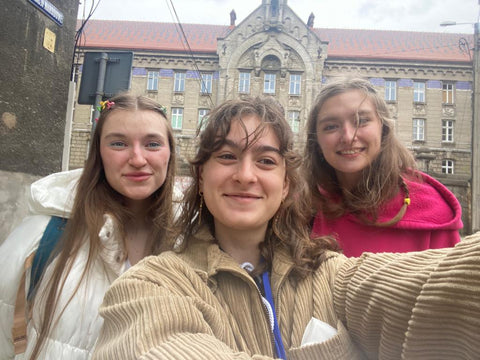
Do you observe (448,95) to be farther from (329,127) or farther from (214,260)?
(214,260)

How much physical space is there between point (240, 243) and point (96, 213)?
88 cm

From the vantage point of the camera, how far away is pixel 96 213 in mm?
1854

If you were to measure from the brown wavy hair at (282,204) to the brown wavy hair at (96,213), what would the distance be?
0.71 feet

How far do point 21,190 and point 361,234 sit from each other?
14.6 ft

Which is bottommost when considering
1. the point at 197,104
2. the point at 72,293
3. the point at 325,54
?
the point at 72,293

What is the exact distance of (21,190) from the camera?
462cm

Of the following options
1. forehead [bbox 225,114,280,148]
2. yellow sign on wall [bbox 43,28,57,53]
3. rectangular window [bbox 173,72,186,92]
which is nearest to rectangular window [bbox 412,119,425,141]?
rectangular window [bbox 173,72,186,92]

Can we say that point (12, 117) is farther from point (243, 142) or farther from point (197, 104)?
point (197, 104)

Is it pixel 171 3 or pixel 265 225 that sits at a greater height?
pixel 171 3

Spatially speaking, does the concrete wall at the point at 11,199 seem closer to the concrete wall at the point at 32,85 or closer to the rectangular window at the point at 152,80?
the concrete wall at the point at 32,85

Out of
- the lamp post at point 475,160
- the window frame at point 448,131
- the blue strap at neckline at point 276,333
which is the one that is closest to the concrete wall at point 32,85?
the blue strap at neckline at point 276,333

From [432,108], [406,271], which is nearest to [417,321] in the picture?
[406,271]

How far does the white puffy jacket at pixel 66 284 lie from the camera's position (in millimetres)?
1569

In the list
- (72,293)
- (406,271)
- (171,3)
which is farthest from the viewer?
(171,3)
